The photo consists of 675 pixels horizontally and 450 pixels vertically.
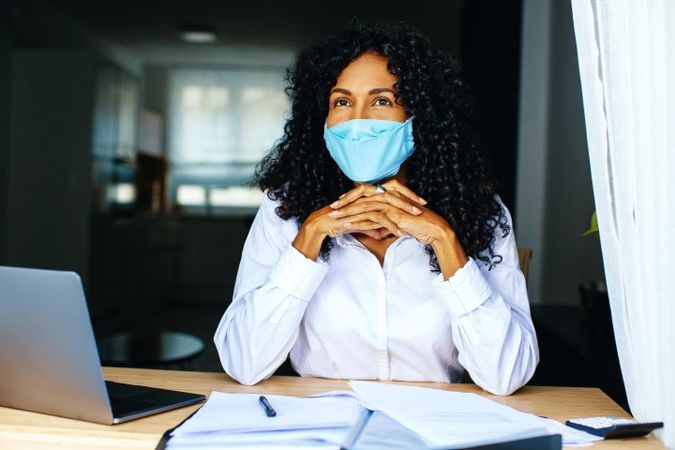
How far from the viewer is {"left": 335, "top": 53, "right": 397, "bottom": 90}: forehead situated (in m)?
1.55

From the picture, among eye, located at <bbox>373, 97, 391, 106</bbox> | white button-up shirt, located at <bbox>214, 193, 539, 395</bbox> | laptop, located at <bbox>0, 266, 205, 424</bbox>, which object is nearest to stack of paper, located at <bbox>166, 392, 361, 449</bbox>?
laptop, located at <bbox>0, 266, 205, 424</bbox>

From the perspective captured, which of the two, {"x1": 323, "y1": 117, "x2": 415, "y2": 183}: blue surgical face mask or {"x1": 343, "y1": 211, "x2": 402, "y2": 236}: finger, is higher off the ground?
{"x1": 323, "y1": 117, "x2": 415, "y2": 183}: blue surgical face mask

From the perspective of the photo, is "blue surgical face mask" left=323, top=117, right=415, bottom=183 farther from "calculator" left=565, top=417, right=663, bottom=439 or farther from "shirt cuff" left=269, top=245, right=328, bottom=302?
"calculator" left=565, top=417, right=663, bottom=439

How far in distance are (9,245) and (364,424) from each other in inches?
201

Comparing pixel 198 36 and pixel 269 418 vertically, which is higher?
pixel 198 36

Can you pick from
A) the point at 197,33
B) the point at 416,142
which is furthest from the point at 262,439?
the point at 197,33

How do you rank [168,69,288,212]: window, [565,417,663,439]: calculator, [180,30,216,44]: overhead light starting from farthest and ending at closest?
[168,69,288,212]: window < [180,30,216,44]: overhead light < [565,417,663,439]: calculator

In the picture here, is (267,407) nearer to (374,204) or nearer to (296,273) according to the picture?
(296,273)

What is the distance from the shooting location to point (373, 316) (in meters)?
1.53

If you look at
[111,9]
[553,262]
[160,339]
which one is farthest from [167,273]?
[553,262]

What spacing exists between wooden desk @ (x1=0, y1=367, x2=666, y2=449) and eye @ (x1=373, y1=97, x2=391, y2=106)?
2.03 ft

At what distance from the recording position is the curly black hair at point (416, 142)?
1560mm

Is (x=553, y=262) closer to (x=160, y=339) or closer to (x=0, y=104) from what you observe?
(x=160, y=339)

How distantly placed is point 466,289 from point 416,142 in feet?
1.27
